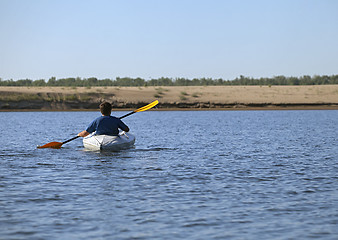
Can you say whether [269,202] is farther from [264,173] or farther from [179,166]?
[179,166]

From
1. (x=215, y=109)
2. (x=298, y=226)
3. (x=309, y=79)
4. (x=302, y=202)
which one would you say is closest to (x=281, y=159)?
(x=302, y=202)

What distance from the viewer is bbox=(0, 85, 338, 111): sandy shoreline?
66.6 m

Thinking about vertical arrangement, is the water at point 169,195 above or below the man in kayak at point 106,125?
below

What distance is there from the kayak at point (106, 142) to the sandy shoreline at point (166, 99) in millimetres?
46994

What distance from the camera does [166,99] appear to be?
71375 mm

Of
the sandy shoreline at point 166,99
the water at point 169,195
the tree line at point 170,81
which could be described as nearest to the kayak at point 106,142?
the water at point 169,195

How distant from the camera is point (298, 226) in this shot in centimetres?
827

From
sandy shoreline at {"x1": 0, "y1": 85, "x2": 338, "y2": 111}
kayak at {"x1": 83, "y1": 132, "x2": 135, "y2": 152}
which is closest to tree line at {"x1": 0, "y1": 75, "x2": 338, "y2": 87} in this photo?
sandy shoreline at {"x1": 0, "y1": 85, "x2": 338, "y2": 111}

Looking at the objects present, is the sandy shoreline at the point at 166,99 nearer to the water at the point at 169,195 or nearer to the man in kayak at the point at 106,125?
the man in kayak at the point at 106,125

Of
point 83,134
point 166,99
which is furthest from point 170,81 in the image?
point 83,134

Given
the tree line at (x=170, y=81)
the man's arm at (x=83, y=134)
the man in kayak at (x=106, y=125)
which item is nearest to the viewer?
the man in kayak at (x=106, y=125)

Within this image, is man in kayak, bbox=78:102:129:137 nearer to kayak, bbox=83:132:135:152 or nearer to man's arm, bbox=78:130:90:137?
man's arm, bbox=78:130:90:137

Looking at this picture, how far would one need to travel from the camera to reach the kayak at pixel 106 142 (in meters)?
18.8

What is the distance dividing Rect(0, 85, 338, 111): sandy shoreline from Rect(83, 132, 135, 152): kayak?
46994 mm
